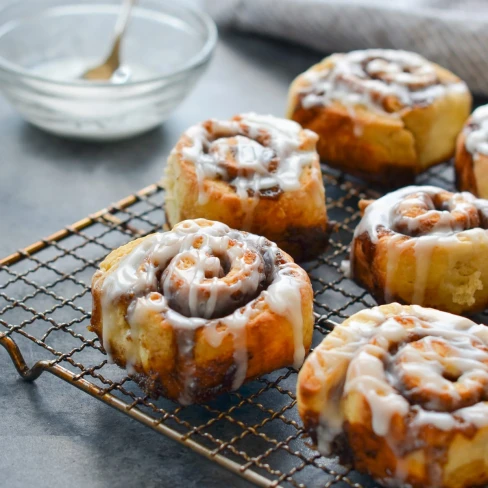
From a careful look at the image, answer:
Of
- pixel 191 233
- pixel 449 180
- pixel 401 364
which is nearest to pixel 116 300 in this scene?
pixel 191 233

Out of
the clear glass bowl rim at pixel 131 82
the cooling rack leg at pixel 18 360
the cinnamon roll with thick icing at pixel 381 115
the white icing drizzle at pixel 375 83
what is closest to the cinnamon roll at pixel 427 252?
the cinnamon roll with thick icing at pixel 381 115

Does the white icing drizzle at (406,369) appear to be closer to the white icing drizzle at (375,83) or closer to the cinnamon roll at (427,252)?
the cinnamon roll at (427,252)

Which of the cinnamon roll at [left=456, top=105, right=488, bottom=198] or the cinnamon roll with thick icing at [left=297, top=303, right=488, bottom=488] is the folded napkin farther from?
the cinnamon roll with thick icing at [left=297, top=303, right=488, bottom=488]

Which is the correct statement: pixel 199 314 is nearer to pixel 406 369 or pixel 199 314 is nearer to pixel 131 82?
pixel 406 369

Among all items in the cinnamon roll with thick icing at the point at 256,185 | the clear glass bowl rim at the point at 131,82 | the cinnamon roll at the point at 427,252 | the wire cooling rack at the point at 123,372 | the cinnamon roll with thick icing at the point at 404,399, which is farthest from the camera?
the clear glass bowl rim at the point at 131,82

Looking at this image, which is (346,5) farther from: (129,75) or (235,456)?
(235,456)

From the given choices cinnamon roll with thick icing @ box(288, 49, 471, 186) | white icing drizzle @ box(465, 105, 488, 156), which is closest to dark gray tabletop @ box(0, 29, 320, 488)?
cinnamon roll with thick icing @ box(288, 49, 471, 186)

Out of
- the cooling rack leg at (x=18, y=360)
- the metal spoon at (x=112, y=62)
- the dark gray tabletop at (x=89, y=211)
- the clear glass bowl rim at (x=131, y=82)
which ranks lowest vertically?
the dark gray tabletop at (x=89, y=211)
